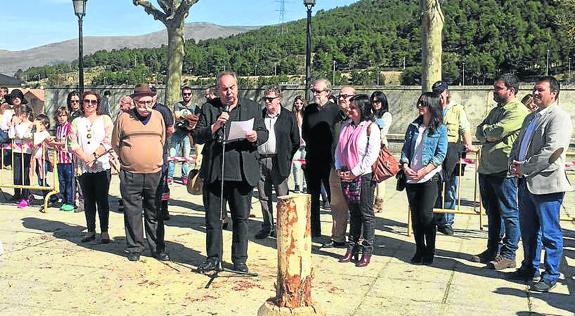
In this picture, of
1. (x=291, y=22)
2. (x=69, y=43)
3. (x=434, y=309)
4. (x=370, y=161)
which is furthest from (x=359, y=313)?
(x=69, y=43)

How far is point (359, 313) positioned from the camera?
5.03 meters

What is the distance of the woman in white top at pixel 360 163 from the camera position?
6285 millimetres

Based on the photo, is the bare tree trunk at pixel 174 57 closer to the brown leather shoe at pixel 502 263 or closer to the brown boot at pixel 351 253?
the brown boot at pixel 351 253

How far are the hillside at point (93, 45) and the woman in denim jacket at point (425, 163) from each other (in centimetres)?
4901

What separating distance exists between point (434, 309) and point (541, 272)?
59.6 inches

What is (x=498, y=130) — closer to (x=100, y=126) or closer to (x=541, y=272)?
(x=541, y=272)

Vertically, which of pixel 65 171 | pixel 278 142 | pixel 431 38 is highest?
pixel 431 38

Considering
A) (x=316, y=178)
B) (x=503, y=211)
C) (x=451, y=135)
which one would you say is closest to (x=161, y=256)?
(x=316, y=178)

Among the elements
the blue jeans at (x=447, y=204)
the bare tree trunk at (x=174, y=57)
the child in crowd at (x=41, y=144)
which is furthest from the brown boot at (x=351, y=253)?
the bare tree trunk at (x=174, y=57)

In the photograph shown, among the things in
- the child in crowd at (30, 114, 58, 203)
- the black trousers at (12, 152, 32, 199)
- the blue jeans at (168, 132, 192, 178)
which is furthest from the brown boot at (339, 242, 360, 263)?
the black trousers at (12, 152, 32, 199)

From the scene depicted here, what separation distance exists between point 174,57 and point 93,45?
4598cm

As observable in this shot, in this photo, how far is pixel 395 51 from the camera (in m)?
29.0

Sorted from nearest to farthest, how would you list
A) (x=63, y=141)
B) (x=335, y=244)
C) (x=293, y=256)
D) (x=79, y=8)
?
(x=293, y=256) < (x=335, y=244) < (x=63, y=141) < (x=79, y=8)

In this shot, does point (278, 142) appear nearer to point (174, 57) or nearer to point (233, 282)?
point (233, 282)
